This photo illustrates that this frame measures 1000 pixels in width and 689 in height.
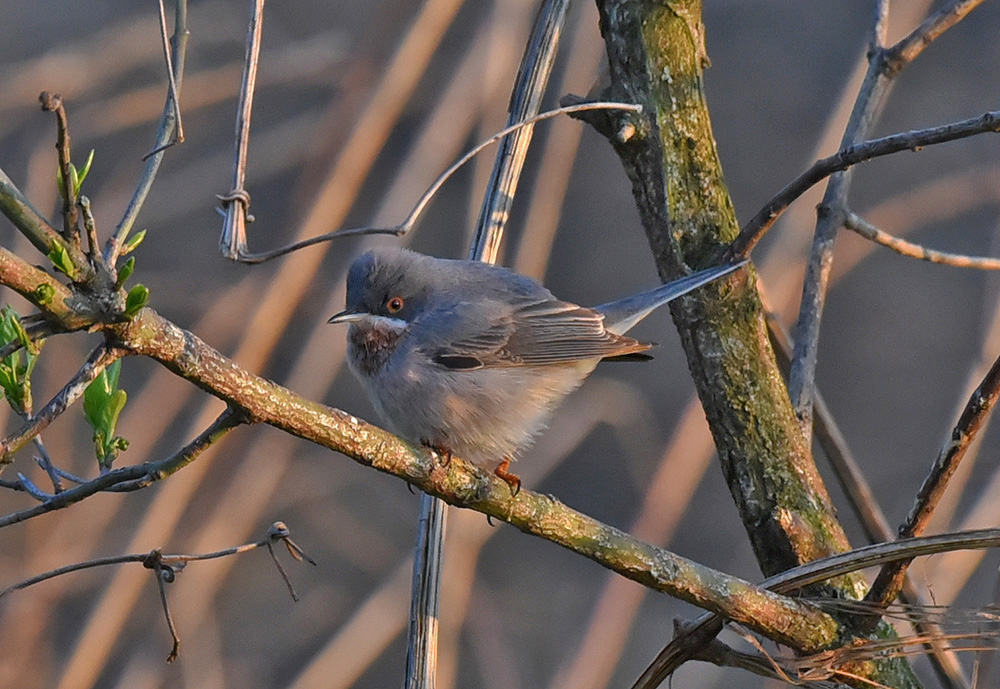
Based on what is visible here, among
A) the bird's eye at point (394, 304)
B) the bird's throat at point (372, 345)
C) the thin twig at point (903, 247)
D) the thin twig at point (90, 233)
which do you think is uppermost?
the bird's eye at point (394, 304)

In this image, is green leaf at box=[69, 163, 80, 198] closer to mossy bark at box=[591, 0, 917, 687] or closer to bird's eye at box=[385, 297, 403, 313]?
mossy bark at box=[591, 0, 917, 687]

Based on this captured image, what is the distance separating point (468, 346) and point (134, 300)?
1.71 meters

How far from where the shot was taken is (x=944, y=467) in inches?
68.1

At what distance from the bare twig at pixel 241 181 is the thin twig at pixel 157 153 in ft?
0.37

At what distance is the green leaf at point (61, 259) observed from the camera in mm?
1140

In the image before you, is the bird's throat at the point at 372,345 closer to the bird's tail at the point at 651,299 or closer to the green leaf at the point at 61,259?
the bird's tail at the point at 651,299

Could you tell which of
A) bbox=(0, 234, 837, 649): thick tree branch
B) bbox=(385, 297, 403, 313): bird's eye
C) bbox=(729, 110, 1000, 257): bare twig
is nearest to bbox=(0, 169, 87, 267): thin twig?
bbox=(0, 234, 837, 649): thick tree branch

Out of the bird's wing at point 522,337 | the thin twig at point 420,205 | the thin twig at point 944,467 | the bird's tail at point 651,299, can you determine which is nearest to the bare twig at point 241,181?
the thin twig at point 420,205

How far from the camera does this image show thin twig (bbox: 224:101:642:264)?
5.19ft

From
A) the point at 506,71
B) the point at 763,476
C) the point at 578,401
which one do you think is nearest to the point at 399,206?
the point at 506,71

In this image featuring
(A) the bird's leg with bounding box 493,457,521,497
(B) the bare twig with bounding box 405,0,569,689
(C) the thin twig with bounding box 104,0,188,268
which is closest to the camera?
(C) the thin twig with bounding box 104,0,188,268

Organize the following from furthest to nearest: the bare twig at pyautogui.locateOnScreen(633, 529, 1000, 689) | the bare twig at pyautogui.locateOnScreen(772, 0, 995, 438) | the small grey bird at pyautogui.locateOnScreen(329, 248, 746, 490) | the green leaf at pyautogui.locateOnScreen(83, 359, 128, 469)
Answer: the small grey bird at pyautogui.locateOnScreen(329, 248, 746, 490)
the bare twig at pyautogui.locateOnScreen(772, 0, 995, 438)
the bare twig at pyautogui.locateOnScreen(633, 529, 1000, 689)
the green leaf at pyautogui.locateOnScreen(83, 359, 128, 469)

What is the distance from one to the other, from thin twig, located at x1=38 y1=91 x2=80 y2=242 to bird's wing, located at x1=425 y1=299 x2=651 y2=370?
1.66m

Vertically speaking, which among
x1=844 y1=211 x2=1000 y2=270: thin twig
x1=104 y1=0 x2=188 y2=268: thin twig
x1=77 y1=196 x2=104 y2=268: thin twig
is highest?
x1=844 y1=211 x2=1000 y2=270: thin twig
